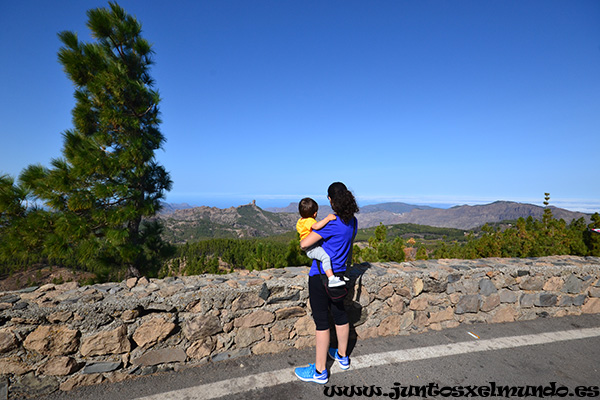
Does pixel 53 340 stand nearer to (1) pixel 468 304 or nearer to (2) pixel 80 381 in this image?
(2) pixel 80 381

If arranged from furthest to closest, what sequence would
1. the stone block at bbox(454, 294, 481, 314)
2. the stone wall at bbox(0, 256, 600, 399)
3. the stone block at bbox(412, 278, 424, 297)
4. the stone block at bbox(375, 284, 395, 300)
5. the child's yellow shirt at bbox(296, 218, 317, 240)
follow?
the stone block at bbox(454, 294, 481, 314), the stone block at bbox(412, 278, 424, 297), the stone block at bbox(375, 284, 395, 300), the child's yellow shirt at bbox(296, 218, 317, 240), the stone wall at bbox(0, 256, 600, 399)

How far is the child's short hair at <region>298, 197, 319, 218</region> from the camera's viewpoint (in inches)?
108

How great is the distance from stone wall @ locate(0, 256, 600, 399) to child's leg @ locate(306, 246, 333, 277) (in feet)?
2.44

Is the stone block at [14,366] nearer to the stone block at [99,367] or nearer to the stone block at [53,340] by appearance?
the stone block at [53,340]

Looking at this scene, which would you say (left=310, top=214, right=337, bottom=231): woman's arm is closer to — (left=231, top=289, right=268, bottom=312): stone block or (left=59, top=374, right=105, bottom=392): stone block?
(left=231, top=289, right=268, bottom=312): stone block

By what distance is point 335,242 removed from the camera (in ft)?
8.64

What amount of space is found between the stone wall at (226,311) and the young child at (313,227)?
76 centimetres

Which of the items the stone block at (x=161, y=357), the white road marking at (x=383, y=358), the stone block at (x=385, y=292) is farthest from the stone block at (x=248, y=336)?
the stone block at (x=385, y=292)

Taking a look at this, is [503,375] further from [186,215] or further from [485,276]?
[186,215]

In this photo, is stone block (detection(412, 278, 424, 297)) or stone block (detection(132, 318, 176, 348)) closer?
stone block (detection(132, 318, 176, 348))

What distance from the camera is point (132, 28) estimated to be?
6023 mm

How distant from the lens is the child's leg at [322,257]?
255 centimetres

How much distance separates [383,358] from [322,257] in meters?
1.50

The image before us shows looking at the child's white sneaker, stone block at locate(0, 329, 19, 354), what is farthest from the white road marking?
stone block at locate(0, 329, 19, 354)
